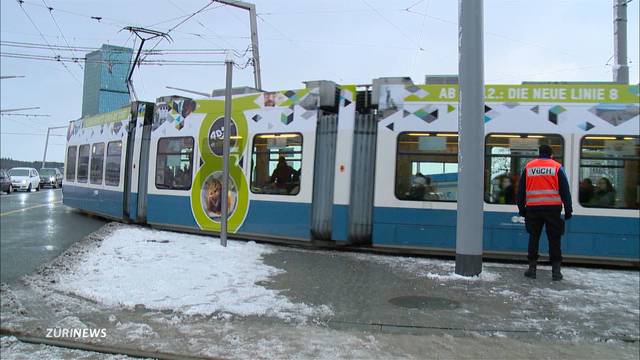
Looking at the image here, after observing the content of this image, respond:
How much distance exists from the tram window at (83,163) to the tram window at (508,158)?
40.1ft

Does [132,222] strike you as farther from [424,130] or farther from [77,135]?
[424,130]

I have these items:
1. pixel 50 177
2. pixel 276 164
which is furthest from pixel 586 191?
pixel 50 177

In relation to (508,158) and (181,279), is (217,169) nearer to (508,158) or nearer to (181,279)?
(181,279)

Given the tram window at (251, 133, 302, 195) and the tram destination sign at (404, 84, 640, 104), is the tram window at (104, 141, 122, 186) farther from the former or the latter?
the tram destination sign at (404, 84, 640, 104)

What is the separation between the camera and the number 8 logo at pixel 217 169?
10.6 metres

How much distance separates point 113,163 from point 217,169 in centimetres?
453

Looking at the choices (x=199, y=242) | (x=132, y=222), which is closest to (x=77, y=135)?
(x=132, y=222)

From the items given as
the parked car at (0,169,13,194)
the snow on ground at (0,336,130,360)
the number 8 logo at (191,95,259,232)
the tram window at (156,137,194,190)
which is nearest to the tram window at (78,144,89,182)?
the tram window at (156,137,194,190)

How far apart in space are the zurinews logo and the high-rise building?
257 inches

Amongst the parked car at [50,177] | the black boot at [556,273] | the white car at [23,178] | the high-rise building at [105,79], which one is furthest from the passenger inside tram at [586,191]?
the parked car at [50,177]

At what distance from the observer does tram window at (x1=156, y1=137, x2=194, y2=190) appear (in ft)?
37.7

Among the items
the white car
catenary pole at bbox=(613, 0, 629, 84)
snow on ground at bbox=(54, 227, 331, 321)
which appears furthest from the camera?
the white car

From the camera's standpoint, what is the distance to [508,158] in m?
8.75

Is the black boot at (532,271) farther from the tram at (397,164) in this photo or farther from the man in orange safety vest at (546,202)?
the tram at (397,164)
